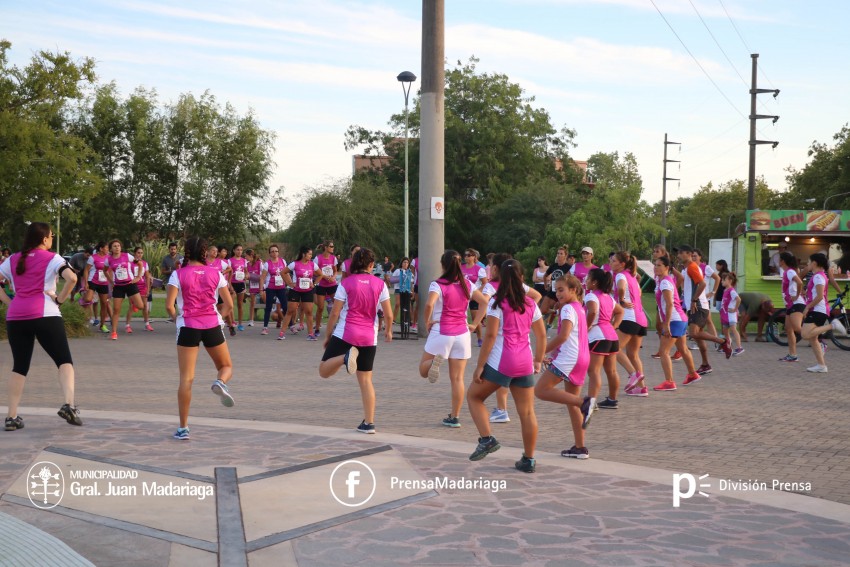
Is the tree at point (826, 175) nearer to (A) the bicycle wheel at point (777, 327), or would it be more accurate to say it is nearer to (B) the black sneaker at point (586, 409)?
(A) the bicycle wheel at point (777, 327)

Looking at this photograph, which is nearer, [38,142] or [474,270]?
[474,270]

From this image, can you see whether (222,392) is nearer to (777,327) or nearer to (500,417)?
(500,417)

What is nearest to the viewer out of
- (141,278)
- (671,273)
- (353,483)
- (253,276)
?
(353,483)

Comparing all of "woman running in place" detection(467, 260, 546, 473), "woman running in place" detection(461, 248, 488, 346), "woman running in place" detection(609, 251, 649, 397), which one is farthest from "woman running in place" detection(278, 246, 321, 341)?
"woman running in place" detection(467, 260, 546, 473)

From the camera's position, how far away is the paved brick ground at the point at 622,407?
7.88m

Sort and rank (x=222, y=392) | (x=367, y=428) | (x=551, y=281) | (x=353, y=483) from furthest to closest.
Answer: (x=551, y=281), (x=367, y=428), (x=222, y=392), (x=353, y=483)

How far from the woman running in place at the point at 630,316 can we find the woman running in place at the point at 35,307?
19.2 ft

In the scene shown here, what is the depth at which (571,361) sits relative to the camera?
25.3 feet

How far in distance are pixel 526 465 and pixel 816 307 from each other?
929 cm

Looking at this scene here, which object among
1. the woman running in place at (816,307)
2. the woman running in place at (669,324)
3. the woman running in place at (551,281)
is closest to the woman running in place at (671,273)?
the woman running in place at (669,324)

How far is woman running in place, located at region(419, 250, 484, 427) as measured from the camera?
9086 mm

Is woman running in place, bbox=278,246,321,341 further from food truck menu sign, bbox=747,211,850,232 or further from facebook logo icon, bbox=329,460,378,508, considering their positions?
facebook logo icon, bbox=329,460,378,508

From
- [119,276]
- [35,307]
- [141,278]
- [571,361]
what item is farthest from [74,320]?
[571,361]

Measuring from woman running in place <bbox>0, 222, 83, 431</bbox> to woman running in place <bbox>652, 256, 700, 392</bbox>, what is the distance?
7004mm
